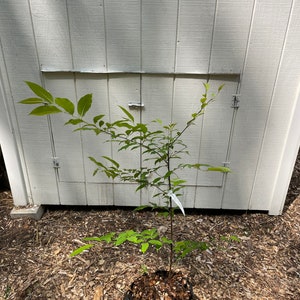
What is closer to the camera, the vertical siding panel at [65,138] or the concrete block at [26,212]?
the vertical siding panel at [65,138]

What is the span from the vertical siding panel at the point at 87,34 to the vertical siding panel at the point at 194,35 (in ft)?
1.48

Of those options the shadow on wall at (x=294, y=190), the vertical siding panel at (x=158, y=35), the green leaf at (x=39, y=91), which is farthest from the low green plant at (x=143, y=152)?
the shadow on wall at (x=294, y=190)

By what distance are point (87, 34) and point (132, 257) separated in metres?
1.40

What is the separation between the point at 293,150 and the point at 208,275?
39.4 inches

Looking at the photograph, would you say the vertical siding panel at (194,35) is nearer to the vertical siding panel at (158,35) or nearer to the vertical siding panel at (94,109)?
the vertical siding panel at (158,35)

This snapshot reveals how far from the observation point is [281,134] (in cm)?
177

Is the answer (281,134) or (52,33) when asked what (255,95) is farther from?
(52,33)

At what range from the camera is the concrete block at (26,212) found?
198cm

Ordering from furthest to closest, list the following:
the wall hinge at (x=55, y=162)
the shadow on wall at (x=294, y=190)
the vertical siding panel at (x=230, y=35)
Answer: the shadow on wall at (x=294, y=190)
the wall hinge at (x=55, y=162)
the vertical siding panel at (x=230, y=35)

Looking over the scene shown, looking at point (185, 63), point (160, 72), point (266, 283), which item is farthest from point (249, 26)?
point (266, 283)

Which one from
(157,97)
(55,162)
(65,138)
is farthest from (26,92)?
(157,97)

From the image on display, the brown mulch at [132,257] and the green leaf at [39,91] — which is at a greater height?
the green leaf at [39,91]

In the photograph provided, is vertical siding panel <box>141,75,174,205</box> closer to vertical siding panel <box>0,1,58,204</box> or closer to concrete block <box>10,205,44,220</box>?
vertical siding panel <box>0,1,58,204</box>

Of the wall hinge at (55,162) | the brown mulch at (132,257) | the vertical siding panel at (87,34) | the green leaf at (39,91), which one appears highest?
the vertical siding panel at (87,34)
